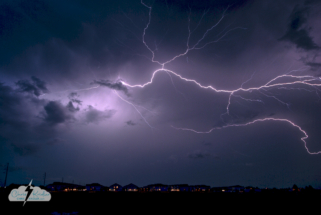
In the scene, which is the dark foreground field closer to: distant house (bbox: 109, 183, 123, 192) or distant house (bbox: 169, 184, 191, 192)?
distant house (bbox: 109, 183, 123, 192)

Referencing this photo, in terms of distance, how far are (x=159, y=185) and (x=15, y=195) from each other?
51.0 m

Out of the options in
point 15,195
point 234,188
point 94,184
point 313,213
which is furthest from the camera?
point 234,188

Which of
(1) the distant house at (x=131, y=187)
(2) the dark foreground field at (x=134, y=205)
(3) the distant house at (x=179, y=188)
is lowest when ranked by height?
(3) the distant house at (x=179, y=188)

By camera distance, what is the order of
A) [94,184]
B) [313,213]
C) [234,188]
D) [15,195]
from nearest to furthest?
[15,195] → [313,213] → [94,184] → [234,188]

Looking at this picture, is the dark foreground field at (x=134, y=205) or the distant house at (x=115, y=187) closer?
the dark foreground field at (x=134, y=205)

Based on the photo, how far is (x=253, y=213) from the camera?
12.7 meters

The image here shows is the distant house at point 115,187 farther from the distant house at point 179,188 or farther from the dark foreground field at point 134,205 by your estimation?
the dark foreground field at point 134,205

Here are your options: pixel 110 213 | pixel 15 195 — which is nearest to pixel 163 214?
pixel 110 213

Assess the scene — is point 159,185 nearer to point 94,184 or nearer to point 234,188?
point 94,184

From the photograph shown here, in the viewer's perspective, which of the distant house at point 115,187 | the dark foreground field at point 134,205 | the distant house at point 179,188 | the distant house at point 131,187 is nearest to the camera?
the dark foreground field at point 134,205

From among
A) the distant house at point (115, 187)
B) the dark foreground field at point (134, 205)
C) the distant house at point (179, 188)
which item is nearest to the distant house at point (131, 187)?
the distant house at point (115, 187)

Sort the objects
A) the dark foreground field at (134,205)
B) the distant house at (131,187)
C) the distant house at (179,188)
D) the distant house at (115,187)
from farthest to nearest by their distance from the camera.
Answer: the distant house at (179,188) → the distant house at (131,187) → the distant house at (115,187) → the dark foreground field at (134,205)

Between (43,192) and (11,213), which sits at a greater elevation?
(43,192)

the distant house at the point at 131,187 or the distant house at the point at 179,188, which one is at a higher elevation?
the distant house at the point at 131,187
